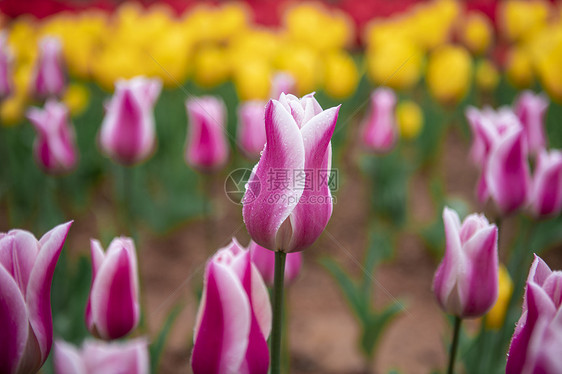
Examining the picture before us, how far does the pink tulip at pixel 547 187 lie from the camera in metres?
1.01

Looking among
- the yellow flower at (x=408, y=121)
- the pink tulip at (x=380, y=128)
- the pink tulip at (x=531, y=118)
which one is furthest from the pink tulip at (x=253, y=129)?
the yellow flower at (x=408, y=121)

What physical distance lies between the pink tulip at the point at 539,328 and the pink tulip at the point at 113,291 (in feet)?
1.66

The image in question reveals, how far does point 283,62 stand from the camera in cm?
238

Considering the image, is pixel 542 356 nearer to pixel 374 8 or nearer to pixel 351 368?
pixel 351 368

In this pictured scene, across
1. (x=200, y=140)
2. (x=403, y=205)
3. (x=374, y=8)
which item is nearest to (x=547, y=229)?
(x=403, y=205)

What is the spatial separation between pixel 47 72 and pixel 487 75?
2.25m

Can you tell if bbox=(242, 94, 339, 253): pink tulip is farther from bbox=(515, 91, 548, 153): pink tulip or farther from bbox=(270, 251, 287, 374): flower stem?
bbox=(515, 91, 548, 153): pink tulip

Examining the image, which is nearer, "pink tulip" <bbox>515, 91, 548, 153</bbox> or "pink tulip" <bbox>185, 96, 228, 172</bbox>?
"pink tulip" <bbox>515, 91, 548, 153</bbox>

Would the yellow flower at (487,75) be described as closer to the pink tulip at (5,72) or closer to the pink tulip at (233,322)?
the pink tulip at (5,72)

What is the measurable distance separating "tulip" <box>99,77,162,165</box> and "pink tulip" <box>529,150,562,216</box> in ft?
2.95

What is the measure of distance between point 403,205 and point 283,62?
33.2 inches

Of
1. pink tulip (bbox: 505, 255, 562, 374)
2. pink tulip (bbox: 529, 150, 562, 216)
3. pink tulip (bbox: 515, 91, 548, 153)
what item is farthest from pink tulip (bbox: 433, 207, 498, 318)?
pink tulip (bbox: 515, 91, 548, 153)

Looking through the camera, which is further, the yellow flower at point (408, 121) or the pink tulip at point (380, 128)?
the yellow flower at point (408, 121)

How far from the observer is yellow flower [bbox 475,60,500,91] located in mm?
2908
